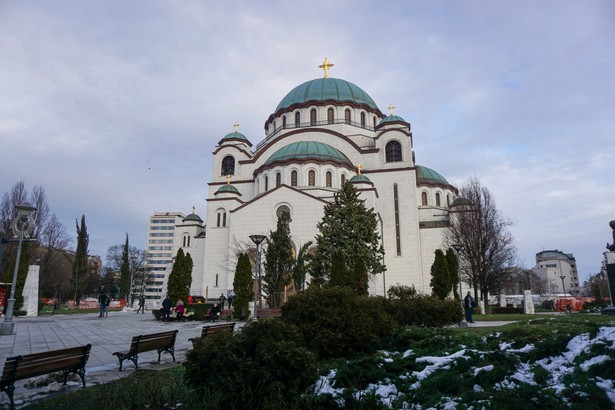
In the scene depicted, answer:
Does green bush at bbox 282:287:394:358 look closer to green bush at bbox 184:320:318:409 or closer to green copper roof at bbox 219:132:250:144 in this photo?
green bush at bbox 184:320:318:409

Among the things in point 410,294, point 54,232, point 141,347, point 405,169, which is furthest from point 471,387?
point 54,232

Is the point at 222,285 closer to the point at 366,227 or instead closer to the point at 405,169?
the point at 366,227

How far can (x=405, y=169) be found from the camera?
32.9 meters

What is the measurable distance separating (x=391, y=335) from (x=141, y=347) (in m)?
4.71

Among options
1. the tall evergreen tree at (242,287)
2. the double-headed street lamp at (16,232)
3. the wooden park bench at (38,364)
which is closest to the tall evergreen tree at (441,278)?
the tall evergreen tree at (242,287)

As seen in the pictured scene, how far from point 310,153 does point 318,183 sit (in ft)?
8.43

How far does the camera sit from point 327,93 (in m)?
38.4

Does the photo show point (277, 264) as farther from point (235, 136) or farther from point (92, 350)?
point (235, 136)

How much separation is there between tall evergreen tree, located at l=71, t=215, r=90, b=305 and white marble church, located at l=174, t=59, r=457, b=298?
8.78m

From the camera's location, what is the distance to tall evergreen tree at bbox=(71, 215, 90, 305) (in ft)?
117

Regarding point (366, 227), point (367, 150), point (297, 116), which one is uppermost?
point (297, 116)

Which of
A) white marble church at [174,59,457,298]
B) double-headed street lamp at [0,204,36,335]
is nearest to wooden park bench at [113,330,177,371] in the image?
double-headed street lamp at [0,204,36,335]

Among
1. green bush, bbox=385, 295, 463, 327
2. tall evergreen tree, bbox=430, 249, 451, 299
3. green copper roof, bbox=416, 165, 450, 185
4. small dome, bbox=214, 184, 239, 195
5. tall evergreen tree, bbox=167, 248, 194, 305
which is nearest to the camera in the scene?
green bush, bbox=385, 295, 463, 327

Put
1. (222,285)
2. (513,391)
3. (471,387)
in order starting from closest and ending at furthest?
(513,391)
(471,387)
(222,285)
